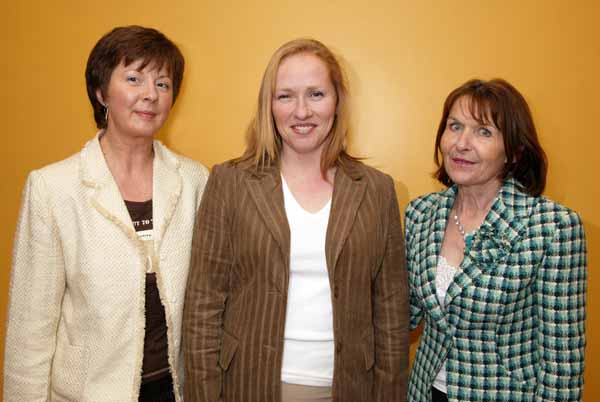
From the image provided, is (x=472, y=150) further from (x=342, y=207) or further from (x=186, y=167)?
(x=186, y=167)

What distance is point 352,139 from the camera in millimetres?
2098

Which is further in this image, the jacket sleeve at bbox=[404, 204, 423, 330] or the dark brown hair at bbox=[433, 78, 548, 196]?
the jacket sleeve at bbox=[404, 204, 423, 330]

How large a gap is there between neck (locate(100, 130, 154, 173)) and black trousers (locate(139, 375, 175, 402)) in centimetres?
69

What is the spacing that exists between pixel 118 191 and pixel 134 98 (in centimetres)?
29

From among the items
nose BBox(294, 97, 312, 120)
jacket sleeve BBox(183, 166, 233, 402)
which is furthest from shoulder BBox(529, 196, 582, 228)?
jacket sleeve BBox(183, 166, 233, 402)

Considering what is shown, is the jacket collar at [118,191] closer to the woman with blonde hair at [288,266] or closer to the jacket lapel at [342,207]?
the woman with blonde hair at [288,266]

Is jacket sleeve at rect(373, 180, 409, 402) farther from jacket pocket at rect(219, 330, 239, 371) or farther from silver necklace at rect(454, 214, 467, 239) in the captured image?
jacket pocket at rect(219, 330, 239, 371)

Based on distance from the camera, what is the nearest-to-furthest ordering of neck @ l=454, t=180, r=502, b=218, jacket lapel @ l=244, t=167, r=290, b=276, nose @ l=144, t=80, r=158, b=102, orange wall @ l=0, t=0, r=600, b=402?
jacket lapel @ l=244, t=167, r=290, b=276 → nose @ l=144, t=80, r=158, b=102 → neck @ l=454, t=180, r=502, b=218 → orange wall @ l=0, t=0, r=600, b=402

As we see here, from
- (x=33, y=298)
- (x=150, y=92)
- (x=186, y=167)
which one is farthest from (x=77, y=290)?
(x=150, y=92)

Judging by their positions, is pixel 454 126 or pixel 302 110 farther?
pixel 454 126

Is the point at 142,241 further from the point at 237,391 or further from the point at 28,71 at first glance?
the point at 28,71

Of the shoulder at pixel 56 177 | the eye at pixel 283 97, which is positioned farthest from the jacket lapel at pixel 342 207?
the shoulder at pixel 56 177

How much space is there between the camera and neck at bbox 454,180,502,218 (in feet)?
5.26

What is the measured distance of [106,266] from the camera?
1433 mm
